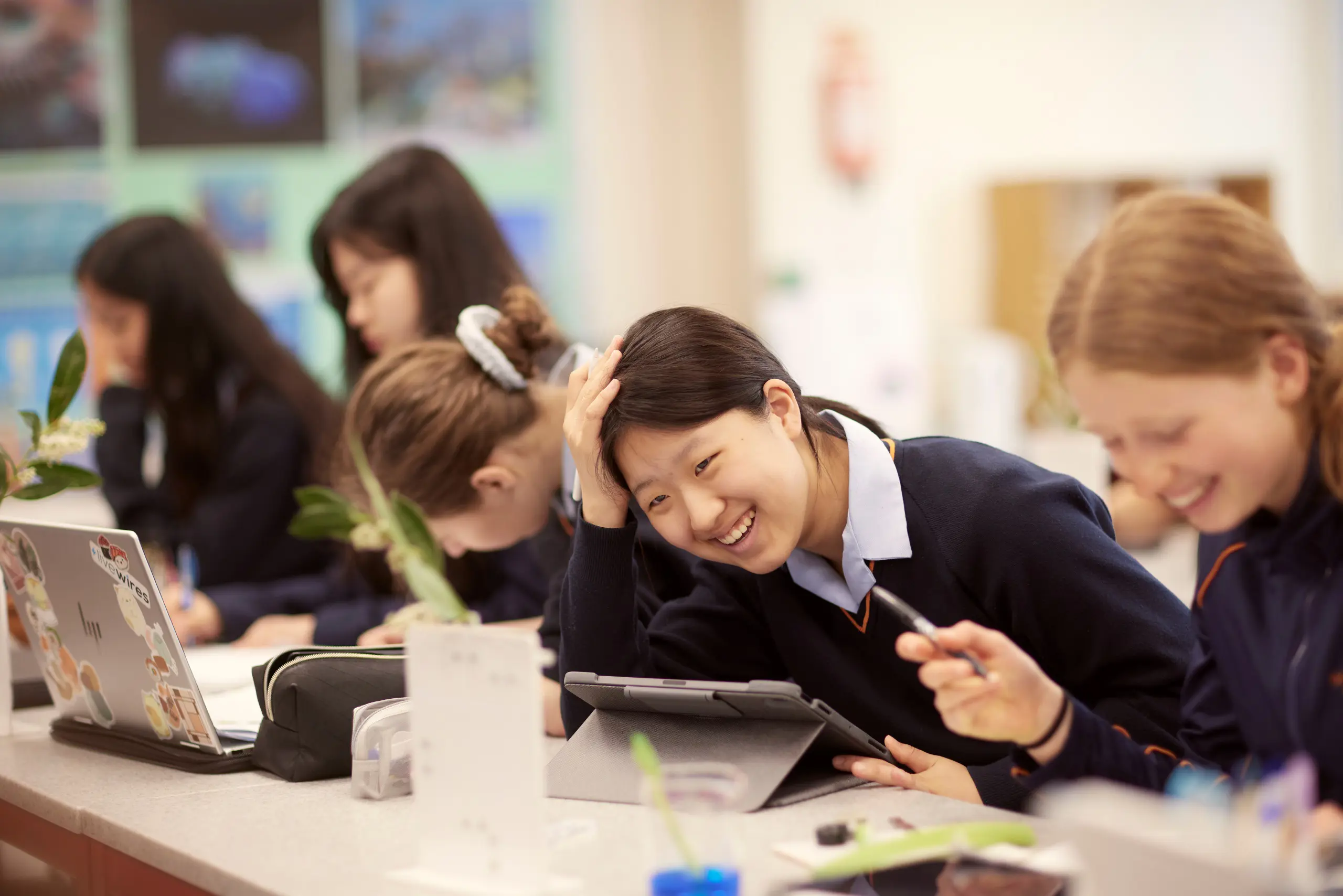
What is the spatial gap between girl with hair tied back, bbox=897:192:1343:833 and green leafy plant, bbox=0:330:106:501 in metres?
1.13

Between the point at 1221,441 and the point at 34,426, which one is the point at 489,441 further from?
the point at 1221,441

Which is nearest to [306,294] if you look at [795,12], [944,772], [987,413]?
[795,12]

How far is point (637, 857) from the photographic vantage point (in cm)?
118

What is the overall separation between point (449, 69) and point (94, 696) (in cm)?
383

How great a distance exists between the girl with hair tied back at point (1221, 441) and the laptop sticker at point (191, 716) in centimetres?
84

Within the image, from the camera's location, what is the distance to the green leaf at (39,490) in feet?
5.84

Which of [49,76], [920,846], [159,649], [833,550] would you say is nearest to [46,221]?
[49,76]

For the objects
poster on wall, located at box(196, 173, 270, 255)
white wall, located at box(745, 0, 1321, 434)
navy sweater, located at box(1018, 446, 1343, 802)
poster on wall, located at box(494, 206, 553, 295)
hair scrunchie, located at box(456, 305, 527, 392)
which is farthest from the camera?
white wall, located at box(745, 0, 1321, 434)

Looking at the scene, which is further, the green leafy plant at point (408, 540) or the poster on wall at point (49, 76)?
the poster on wall at point (49, 76)

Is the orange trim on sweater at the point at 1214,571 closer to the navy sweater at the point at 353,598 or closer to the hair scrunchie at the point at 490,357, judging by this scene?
the hair scrunchie at the point at 490,357

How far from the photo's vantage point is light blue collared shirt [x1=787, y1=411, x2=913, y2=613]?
59.8 inches

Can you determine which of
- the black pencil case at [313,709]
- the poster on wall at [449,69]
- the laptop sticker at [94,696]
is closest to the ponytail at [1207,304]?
the black pencil case at [313,709]

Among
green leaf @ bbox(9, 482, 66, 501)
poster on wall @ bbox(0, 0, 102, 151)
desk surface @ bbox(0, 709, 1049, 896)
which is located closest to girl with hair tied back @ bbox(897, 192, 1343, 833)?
desk surface @ bbox(0, 709, 1049, 896)

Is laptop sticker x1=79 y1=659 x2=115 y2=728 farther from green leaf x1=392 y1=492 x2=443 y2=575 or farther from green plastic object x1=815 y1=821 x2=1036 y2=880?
green plastic object x1=815 y1=821 x2=1036 y2=880
